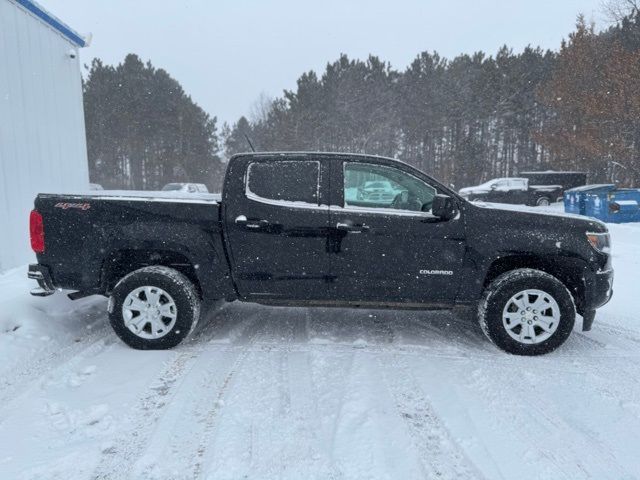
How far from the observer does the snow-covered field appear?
2.66 metres

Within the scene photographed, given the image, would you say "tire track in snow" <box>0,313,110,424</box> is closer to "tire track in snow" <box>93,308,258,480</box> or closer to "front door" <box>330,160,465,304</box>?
"tire track in snow" <box>93,308,258,480</box>

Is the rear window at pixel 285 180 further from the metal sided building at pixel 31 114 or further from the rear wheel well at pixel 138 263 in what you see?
the metal sided building at pixel 31 114

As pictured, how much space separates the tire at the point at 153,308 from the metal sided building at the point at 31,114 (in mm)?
4286

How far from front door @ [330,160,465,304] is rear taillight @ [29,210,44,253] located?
8.95ft

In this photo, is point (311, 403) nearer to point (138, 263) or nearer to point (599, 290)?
point (138, 263)

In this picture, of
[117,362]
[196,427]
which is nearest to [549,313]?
[196,427]

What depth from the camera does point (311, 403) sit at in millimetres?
3344

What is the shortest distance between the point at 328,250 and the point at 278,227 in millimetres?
515

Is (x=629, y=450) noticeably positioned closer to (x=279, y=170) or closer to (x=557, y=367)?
(x=557, y=367)

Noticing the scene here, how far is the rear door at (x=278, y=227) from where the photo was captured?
4.36 metres

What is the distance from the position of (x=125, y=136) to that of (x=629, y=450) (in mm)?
48520

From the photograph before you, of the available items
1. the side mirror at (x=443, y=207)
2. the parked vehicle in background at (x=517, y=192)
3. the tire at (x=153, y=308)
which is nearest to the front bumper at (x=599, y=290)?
the side mirror at (x=443, y=207)

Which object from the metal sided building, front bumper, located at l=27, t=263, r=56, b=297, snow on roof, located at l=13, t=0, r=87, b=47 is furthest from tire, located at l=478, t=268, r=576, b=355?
snow on roof, located at l=13, t=0, r=87, b=47

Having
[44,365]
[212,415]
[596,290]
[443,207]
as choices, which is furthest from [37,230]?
[596,290]
